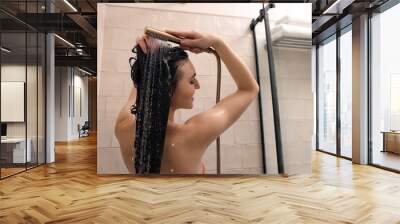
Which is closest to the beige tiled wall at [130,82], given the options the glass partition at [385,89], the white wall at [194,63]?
the white wall at [194,63]

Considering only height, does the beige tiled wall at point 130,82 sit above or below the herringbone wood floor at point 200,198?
above

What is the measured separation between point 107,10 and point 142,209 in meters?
3.32

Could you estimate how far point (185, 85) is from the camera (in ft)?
19.1

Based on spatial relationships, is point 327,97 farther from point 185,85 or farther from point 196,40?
point 185,85

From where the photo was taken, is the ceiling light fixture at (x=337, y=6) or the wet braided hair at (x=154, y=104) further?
the ceiling light fixture at (x=337, y=6)

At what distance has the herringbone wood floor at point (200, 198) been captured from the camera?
3773 mm

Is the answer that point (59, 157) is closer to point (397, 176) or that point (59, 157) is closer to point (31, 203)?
point (31, 203)

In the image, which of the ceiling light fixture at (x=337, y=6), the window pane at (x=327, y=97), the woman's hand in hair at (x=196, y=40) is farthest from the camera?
the window pane at (x=327, y=97)

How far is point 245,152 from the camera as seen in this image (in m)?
5.96

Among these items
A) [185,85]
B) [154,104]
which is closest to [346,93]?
[185,85]

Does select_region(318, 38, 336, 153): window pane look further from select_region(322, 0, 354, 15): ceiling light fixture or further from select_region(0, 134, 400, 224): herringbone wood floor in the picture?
select_region(0, 134, 400, 224): herringbone wood floor

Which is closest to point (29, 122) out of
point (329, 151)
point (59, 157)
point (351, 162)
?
point (59, 157)

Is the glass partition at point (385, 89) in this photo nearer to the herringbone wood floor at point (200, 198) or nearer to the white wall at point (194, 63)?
the herringbone wood floor at point (200, 198)

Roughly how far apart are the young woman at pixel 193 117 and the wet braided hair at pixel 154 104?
0.21 ft
